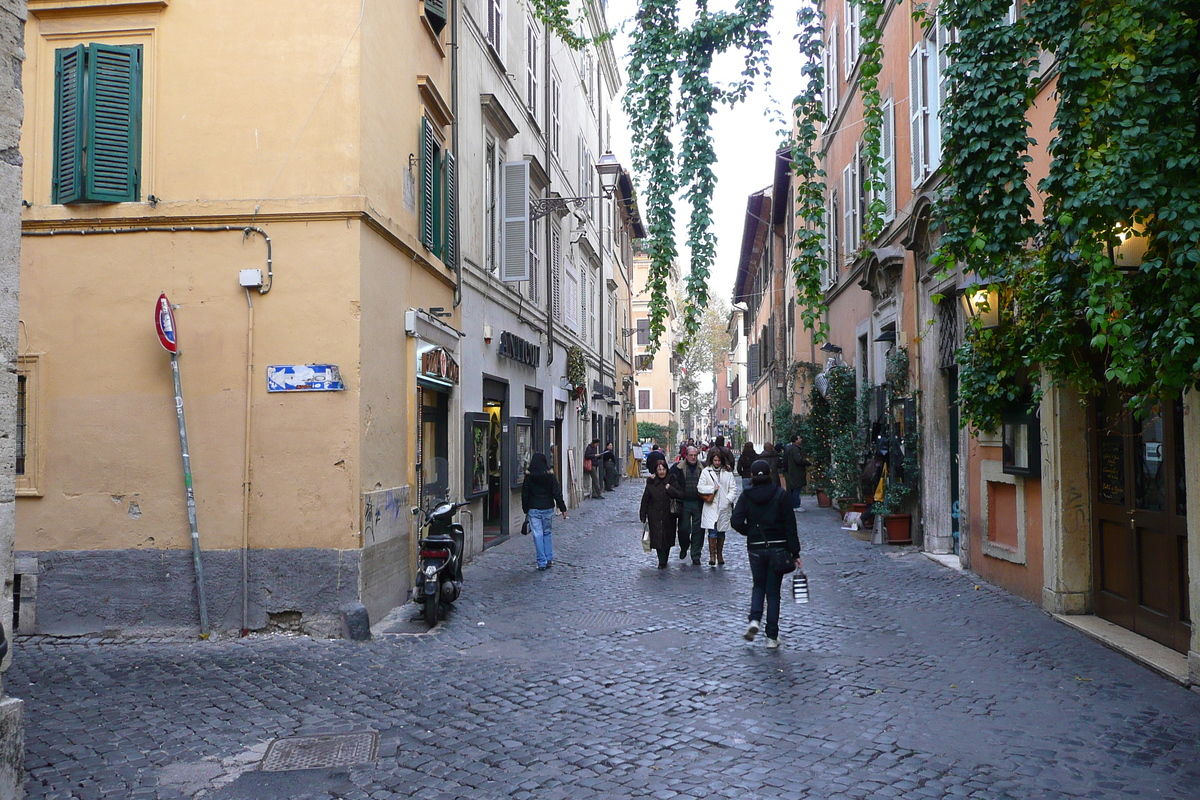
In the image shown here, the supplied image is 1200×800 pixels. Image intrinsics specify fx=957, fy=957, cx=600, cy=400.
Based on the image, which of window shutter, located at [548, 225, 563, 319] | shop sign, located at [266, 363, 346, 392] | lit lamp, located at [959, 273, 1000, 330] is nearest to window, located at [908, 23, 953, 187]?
lit lamp, located at [959, 273, 1000, 330]

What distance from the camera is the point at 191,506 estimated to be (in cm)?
804

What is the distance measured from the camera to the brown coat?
1199cm

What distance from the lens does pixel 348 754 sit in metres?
4.98

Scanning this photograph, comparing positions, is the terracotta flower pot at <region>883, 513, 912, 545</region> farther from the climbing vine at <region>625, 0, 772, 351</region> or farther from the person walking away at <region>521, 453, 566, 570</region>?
the climbing vine at <region>625, 0, 772, 351</region>

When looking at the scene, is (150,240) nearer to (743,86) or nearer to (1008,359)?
(743,86)

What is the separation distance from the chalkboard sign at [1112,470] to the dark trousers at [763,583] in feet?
9.01

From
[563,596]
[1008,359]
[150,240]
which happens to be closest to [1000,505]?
[1008,359]

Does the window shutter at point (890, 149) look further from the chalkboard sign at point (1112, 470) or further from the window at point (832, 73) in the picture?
the chalkboard sign at point (1112, 470)

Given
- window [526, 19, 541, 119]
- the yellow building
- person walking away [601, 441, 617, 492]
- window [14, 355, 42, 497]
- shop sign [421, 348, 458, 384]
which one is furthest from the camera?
person walking away [601, 441, 617, 492]

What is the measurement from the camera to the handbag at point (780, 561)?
7559 millimetres

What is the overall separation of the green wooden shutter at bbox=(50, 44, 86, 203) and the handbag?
21.6 feet

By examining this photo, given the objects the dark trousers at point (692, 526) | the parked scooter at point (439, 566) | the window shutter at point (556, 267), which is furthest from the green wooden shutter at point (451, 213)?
the window shutter at point (556, 267)

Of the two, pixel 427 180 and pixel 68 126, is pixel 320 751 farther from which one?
pixel 427 180

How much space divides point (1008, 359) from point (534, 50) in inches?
479
